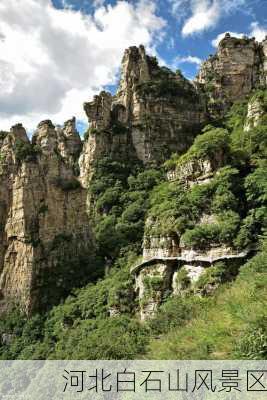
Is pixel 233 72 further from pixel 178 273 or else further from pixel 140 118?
pixel 178 273

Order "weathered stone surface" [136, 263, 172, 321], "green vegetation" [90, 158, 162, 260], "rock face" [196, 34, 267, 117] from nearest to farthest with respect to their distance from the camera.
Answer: "weathered stone surface" [136, 263, 172, 321]
"green vegetation" [90, 158, 162, 260]
"rock face" [196, 34, 267, 117]

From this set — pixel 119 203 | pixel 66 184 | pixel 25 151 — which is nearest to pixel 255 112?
pixel 119 203

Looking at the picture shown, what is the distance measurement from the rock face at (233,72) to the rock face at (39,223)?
17.9 m

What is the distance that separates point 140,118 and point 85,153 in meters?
6.29

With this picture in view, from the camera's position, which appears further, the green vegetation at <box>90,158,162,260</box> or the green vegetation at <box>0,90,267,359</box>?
the green vegetation at <box>90,158,162,260</box>

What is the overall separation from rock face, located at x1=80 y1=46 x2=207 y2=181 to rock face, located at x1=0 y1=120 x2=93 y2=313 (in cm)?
368

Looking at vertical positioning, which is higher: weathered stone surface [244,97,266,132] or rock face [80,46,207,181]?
rock face [80,46,207,181]

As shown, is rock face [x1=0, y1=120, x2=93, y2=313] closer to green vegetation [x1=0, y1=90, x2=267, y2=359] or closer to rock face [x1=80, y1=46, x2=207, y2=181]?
green vegetation [x1=0, y1=90, x2=267, y2=359]

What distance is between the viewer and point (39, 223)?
3484cm

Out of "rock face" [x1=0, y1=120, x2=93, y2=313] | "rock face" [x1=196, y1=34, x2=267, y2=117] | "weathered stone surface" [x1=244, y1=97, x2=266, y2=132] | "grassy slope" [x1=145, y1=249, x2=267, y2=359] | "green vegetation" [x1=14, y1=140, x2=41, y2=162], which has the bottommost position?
"grassy slope" [x1=145, y1=249, x2=267, y2=359]

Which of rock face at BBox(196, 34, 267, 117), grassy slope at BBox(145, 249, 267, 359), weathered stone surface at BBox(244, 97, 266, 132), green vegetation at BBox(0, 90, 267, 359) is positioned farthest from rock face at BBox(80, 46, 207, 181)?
grassy slope at BBox(145, 249, 267, 359)

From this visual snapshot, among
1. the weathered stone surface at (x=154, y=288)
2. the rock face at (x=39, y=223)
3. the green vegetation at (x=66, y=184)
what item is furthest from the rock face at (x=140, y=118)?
the weathered stone surface at (x=154, y=288)

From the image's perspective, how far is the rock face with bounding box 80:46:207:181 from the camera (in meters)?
38.0

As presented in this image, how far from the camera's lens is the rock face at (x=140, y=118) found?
38.0 meters
